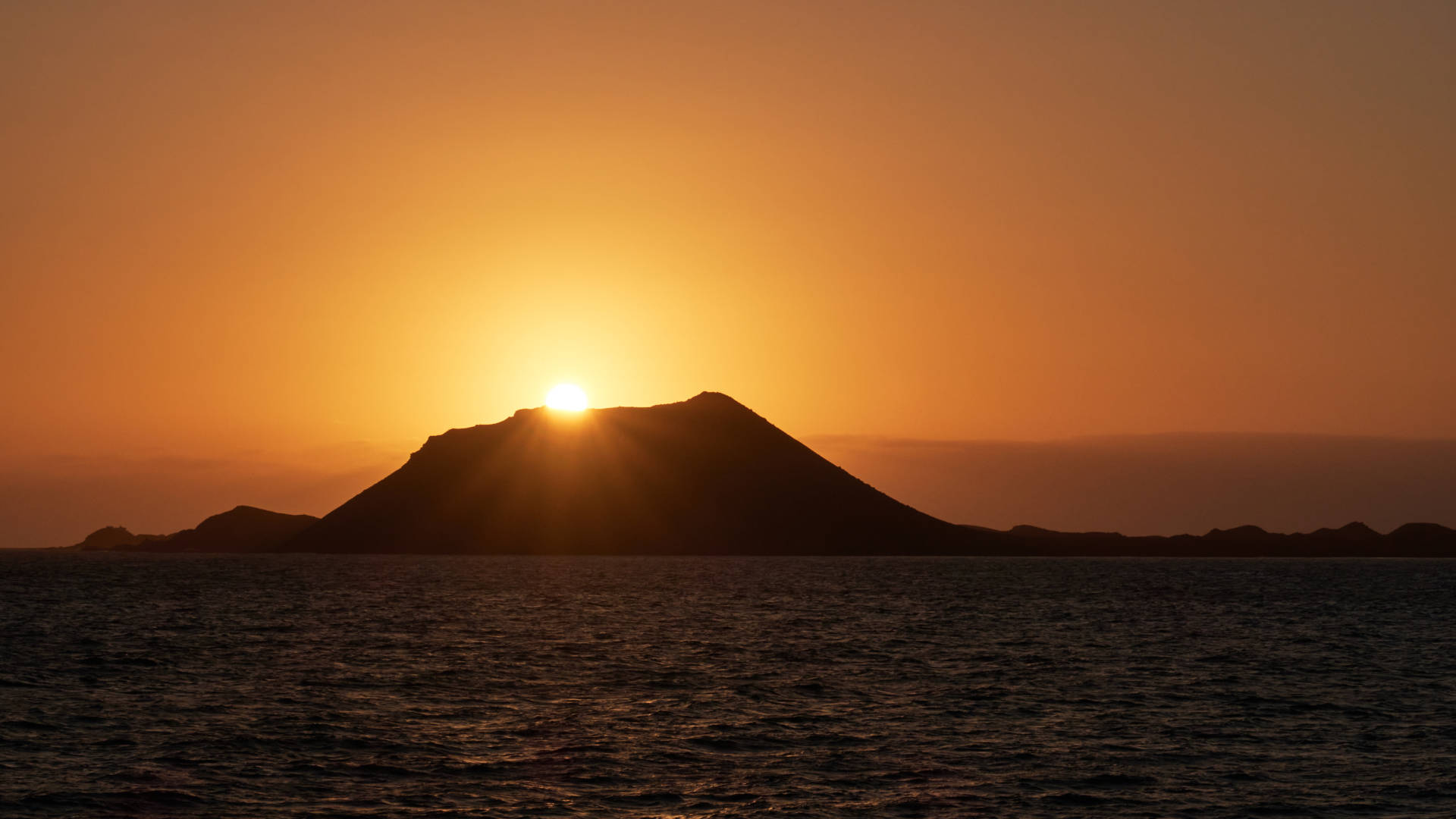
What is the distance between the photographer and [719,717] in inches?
1802

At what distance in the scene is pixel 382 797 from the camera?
3231 cm

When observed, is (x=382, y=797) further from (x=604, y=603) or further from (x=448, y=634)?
(x=604, y=603)

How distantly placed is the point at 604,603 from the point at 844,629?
121 feet

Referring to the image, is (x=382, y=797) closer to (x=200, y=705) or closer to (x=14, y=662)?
(x=200, y=705)

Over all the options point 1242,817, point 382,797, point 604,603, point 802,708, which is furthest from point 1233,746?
point 604,603

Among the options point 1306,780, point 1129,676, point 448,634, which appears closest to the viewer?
point 1306,780

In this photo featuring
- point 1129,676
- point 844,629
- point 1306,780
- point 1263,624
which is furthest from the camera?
point 1263,624

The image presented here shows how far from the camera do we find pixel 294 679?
5575 centimetres

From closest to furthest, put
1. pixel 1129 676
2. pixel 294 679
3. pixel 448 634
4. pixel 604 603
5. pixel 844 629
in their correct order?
pixel 294 679
pixel 1129 676
pixel 448 634
pixel 844 629
pixel 604 603

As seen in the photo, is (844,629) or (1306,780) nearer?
(1306,780)

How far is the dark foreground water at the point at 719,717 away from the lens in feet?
108

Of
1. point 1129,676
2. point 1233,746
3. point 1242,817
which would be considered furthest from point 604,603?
point 1242,817

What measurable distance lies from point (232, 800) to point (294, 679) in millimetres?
24625

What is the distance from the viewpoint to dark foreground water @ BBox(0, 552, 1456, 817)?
32969 millimetres
